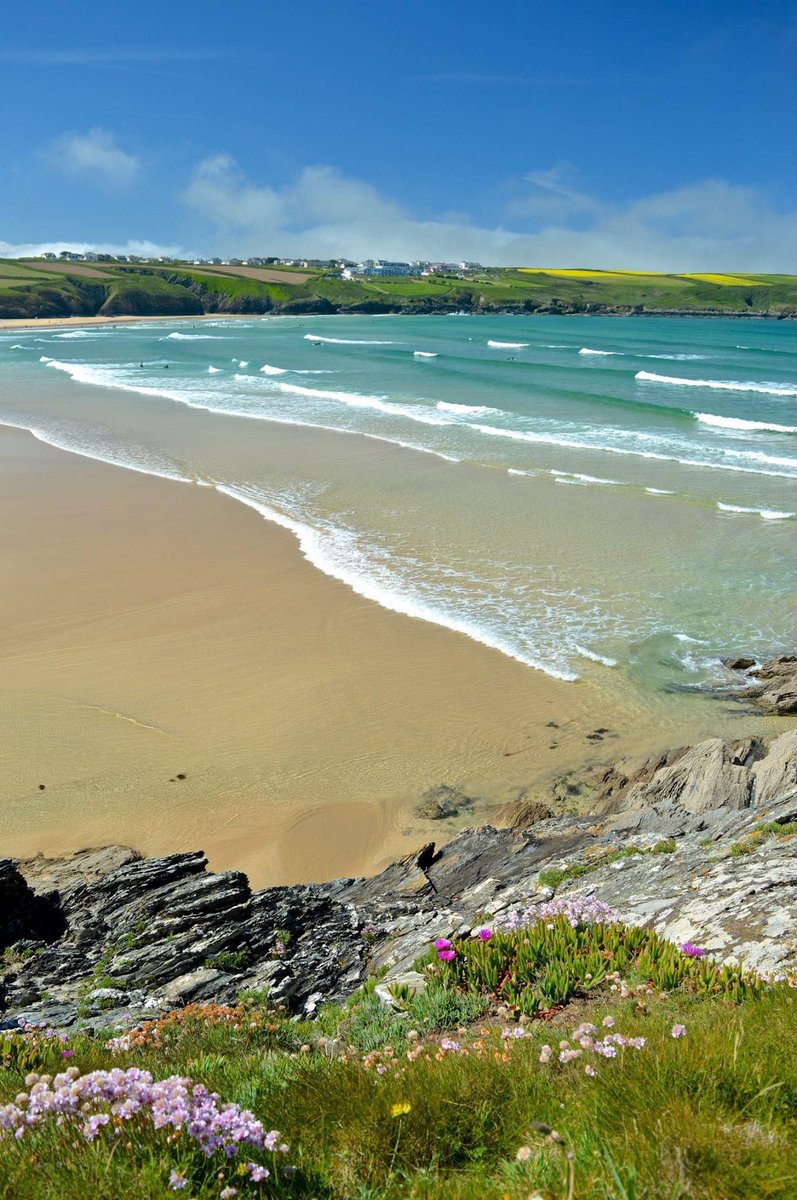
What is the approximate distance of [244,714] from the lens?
A: 11.9 meters

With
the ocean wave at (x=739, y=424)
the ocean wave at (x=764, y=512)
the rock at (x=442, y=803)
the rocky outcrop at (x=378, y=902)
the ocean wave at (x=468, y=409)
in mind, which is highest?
the ocean wave at (x=468, y=409)

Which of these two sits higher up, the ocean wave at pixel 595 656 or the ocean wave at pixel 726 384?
the ocean wave at pixel 726 384

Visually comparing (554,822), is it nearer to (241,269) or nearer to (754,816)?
(754,816)

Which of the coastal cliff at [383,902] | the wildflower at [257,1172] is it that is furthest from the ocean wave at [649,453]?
the wildflower at [257,1172]

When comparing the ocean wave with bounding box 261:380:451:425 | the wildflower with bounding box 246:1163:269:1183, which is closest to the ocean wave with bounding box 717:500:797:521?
the ocean wave with bounding box 261:380:451:425

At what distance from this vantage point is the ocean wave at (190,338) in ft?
271

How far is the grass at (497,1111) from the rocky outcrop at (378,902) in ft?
4.04

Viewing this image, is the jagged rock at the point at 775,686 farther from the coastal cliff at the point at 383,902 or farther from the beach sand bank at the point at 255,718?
the coastal cliff at the point at 383,902

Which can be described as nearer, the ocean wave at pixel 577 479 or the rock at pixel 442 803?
the rock at pixel 442 803

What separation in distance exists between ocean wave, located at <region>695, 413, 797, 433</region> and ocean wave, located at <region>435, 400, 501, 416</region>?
918cm

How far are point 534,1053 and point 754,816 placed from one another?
438 cm

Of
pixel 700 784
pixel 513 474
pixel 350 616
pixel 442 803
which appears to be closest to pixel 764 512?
pixel 513 474

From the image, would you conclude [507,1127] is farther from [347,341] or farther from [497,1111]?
[347,341]

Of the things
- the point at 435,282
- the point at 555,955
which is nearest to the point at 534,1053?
the point at 555,955
